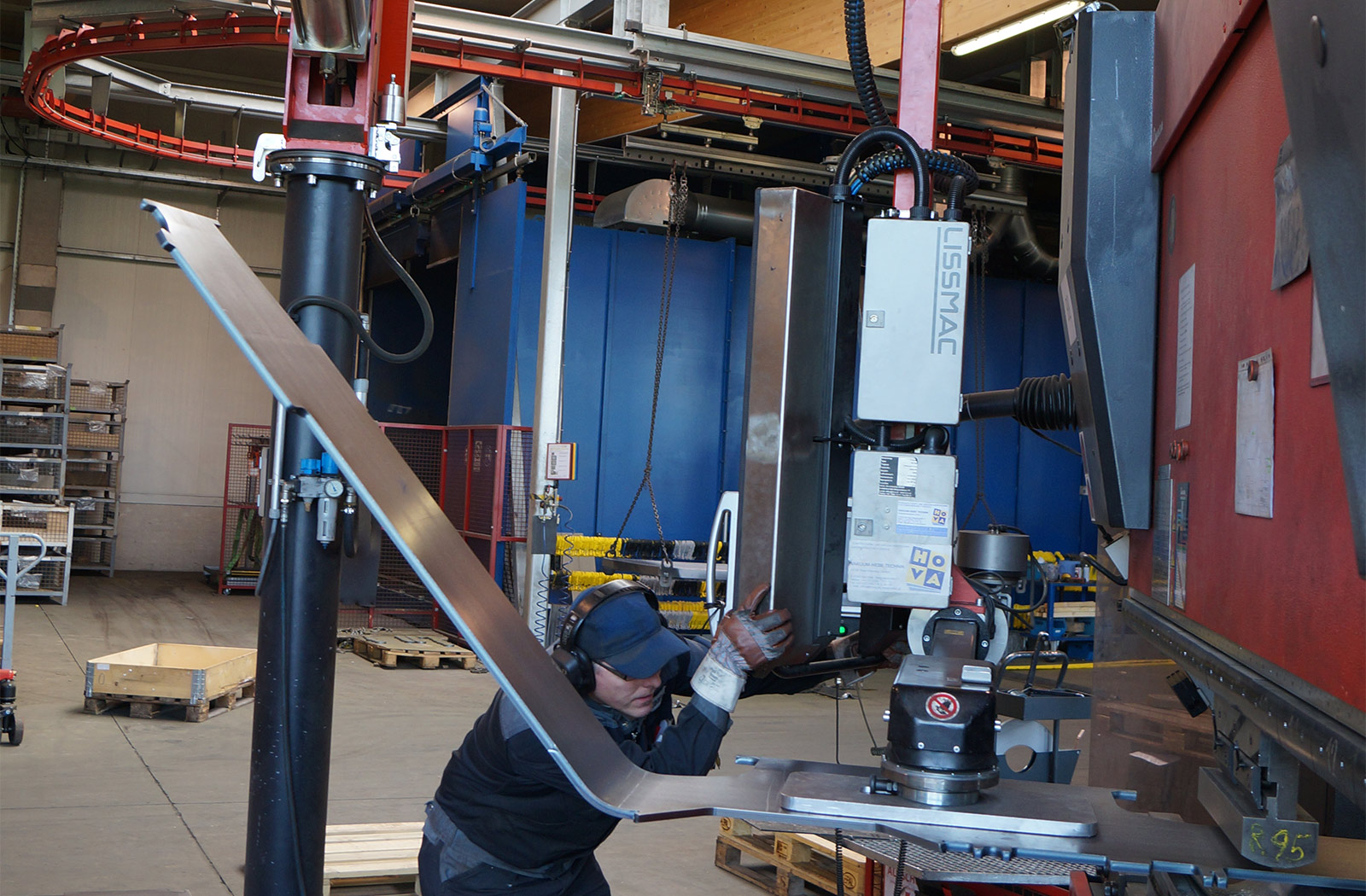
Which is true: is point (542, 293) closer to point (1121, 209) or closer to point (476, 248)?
point (476, 248)

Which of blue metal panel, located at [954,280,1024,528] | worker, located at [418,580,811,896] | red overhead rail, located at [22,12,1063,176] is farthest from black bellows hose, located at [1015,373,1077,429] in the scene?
blue metal panel, located at [954,280,1024,528]

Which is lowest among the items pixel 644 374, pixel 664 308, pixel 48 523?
pixel 48 523

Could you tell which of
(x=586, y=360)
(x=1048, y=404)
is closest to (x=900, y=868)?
(x=1048, y=404)

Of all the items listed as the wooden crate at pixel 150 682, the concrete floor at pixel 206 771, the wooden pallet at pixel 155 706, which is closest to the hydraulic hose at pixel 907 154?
the concrete floor at pixel 206 771

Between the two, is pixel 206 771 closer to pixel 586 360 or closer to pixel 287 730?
pixel 287 730

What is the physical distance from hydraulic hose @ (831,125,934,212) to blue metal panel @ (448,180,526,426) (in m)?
8.81

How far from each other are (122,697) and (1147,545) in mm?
7465

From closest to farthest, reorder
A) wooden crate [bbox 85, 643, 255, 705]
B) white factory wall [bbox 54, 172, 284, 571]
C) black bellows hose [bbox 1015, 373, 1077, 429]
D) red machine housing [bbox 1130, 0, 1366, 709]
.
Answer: red machine housing [bbox 1130, 0, 1366, 709]
black bellows hose [bbox 1015, 373, 1077, 429]
wooden crate [bbox 85, 643, 255, 705]
white factory wall [bbox 54, 172, 284, 571]

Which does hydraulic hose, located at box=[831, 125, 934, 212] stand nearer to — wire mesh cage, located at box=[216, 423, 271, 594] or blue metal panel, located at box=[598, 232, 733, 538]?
blue metal panel, located at box=[598, 232, 733, 538]

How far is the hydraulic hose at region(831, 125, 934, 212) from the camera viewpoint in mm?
2395

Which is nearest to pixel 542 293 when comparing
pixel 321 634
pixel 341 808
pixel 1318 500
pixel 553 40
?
pixel 553 40

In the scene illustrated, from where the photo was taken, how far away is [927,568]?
2330mm

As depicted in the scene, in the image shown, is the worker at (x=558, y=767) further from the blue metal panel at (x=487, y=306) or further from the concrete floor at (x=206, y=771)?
the blue metal panel at (x=487, y=306)

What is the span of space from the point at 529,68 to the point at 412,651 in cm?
536
